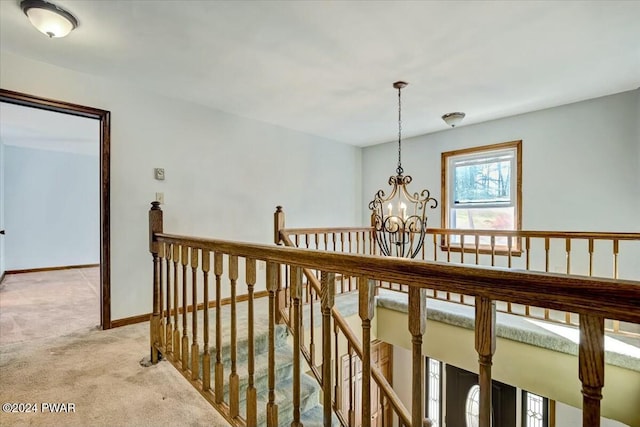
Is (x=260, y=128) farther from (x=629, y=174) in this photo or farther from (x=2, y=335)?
(x=629, y=174)

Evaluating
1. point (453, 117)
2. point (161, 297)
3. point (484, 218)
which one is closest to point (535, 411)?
point (484, 218)

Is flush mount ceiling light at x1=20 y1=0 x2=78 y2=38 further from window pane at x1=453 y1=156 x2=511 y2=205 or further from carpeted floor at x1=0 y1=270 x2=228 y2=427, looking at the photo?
window pane at x1=453 y1=156 x2=511 y2=205

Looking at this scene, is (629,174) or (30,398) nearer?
(30,398)

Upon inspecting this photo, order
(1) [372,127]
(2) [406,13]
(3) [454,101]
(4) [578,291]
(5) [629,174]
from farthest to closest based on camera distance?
(1) [372,127] → (3) [454,101] → (5) [629,174] → (2) [406,13] → (4) [578,291]

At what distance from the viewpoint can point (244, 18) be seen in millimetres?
1952

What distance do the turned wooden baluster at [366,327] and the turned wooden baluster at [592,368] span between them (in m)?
0.44

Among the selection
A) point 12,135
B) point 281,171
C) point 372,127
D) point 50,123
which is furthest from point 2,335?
point 372,127

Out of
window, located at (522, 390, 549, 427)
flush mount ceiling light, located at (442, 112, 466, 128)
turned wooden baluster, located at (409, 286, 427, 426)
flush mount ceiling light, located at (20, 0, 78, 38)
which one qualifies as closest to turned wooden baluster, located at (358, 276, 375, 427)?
turned wooden baluster, located at (409, 286, 427, 426)

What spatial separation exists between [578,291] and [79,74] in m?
3.53

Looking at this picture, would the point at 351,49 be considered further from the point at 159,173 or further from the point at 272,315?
the point at 159,173

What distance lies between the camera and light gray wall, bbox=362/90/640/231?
3139 millimetres

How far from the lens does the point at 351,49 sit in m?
2.31

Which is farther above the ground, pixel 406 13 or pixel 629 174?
pixel 406 13

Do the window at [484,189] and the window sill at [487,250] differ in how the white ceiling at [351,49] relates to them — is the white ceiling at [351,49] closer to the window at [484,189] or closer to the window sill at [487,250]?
the window at [484,189]
